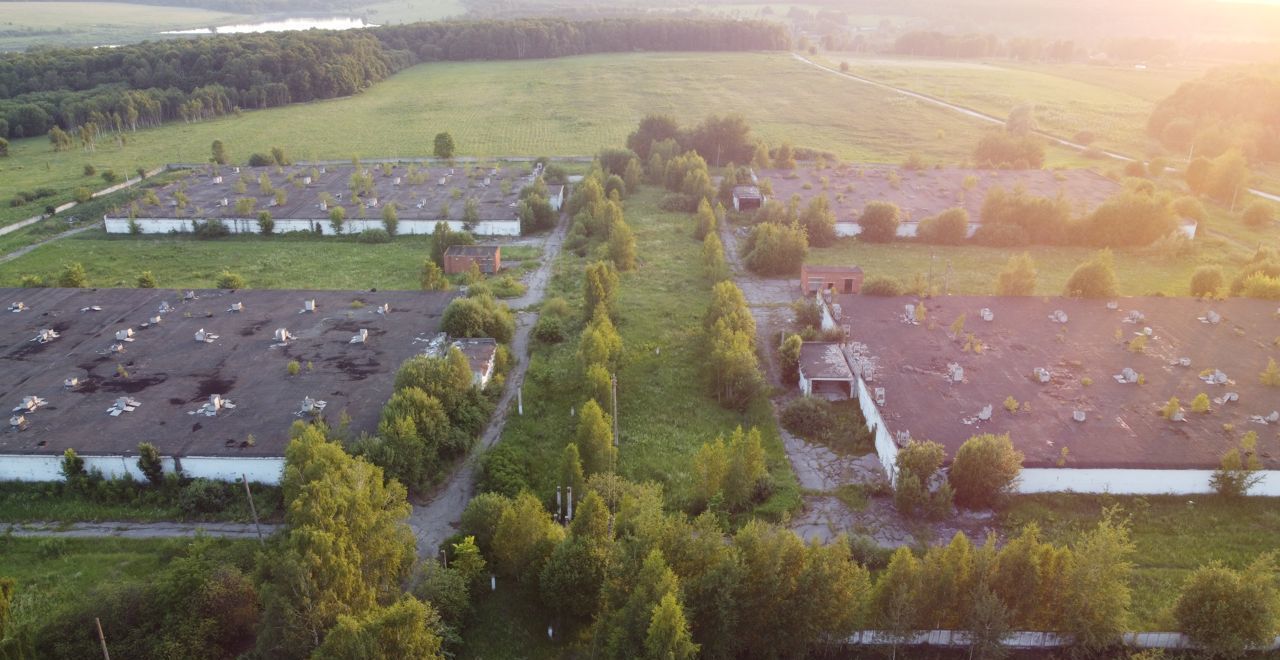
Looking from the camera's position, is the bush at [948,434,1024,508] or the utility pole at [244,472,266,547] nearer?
the utility pole at [244,472,266,547]

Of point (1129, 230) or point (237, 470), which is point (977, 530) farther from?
point (1129, 230)

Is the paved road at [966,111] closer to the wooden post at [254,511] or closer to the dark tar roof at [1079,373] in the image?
the dark tar roof at [1079,373]

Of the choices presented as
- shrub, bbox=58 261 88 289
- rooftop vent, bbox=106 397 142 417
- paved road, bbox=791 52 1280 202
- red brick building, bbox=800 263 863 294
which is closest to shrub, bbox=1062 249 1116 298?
red brick building, bbox=800 263 863 294

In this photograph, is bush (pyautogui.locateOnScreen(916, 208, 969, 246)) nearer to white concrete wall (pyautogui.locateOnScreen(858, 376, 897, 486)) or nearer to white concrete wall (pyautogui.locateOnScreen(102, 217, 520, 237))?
white concrete wall (pyautogui.locateOnScreen(858, 376, 897, 486))

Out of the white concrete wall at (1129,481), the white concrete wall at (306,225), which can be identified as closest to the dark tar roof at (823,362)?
the white concrete wall at (1129,481)

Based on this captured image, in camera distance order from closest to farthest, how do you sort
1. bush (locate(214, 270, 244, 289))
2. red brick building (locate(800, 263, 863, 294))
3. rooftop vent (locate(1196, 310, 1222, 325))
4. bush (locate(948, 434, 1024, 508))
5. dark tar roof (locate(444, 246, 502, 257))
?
1. bush (locate(948, 434, 1024, 508))
2. rooftop vent (locate(1196, 310, 1222, 325))
3. bush (locate(214, 270, 244, 289))
4. red brick building (locate(800, 263, 863, 294))
5. dark tar roof (locate(444, 246, 502, 257))

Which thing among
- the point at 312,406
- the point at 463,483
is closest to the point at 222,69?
the point at 312,406
